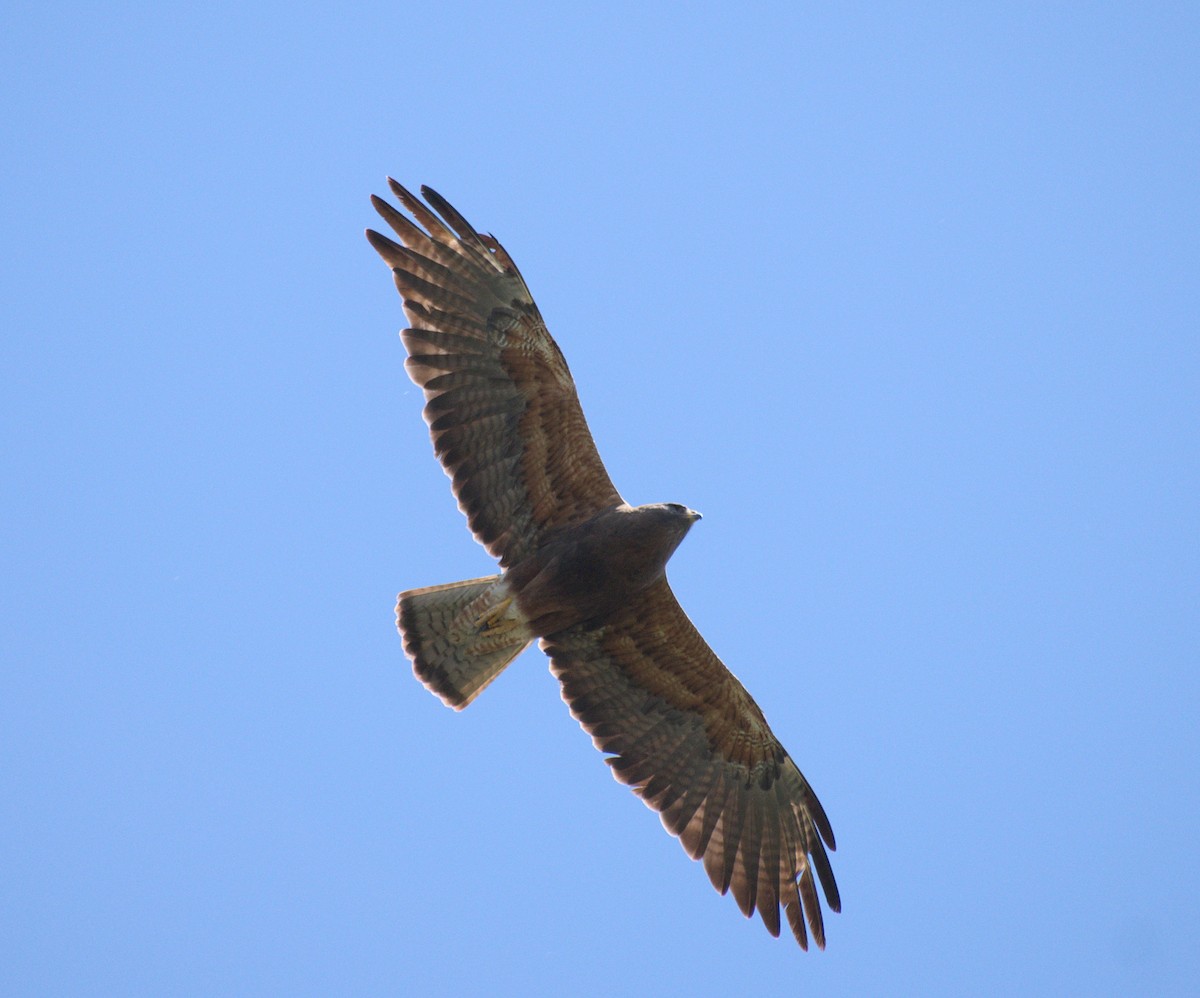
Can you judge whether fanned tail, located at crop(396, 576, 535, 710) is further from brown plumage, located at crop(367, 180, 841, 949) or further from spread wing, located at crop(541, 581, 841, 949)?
spread wing, located at crop(541, 581, 841, 949)

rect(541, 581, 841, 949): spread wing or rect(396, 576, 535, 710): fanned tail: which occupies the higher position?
rect(396, 576, 535, 710): fanned tail

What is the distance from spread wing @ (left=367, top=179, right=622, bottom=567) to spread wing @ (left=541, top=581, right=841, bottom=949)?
4.55ft

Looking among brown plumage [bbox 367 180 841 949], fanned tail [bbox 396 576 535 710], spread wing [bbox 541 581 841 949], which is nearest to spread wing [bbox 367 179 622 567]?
brown plumage [bbox 367 180 841 949]

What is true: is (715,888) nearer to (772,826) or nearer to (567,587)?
(772,826)

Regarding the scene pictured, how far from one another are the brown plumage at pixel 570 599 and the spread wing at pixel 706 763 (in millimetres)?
10

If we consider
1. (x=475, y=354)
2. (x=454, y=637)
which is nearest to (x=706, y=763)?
(x=454, y=637)

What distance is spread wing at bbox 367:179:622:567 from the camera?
851 cm

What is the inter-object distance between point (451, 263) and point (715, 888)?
4636mm

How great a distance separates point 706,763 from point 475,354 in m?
3.32

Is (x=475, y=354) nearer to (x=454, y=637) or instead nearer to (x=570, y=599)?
(x=570, y=599)

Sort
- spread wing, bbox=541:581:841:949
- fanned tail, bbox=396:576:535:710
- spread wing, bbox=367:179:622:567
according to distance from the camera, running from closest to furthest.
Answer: spread wing, bbox=367:179:622:567 < fanned tail, bbox=396:576:535:710 < spread wing, bbox=541:581:841:949

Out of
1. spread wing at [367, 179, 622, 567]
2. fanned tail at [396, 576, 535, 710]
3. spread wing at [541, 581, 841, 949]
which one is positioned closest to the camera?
spread wing at [367, 179, 622, 567]

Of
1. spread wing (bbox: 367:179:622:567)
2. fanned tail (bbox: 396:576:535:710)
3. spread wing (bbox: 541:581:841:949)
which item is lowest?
spread wing (bbox: 541:581:841:949)

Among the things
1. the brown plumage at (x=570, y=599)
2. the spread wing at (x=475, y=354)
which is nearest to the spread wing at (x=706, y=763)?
the brown plumage at (x=570, y=599)
